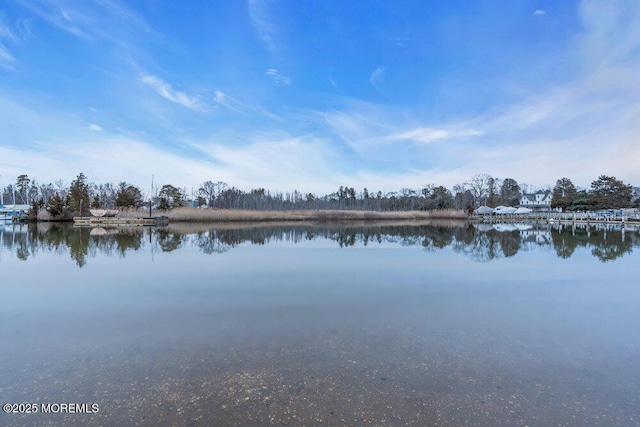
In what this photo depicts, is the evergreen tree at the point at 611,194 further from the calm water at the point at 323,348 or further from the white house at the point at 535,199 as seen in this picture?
the calm water at the point at 323,348

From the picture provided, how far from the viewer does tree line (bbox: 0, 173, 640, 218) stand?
3650 cm

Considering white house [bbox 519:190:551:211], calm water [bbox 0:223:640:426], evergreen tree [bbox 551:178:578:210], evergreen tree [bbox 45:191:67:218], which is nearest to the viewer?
calm water [bbox 0:223:640:426]

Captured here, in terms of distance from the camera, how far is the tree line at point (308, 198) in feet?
120

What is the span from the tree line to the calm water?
97.3ft

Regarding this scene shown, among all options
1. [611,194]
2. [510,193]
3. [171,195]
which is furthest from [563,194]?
[171,195]

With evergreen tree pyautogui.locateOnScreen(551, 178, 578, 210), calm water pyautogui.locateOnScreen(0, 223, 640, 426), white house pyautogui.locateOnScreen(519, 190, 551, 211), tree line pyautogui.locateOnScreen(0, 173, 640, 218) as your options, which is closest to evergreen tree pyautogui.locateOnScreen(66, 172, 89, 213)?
tree line pyautogui.locateOnScreen(0, 173, 640, 218)

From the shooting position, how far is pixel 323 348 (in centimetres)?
338

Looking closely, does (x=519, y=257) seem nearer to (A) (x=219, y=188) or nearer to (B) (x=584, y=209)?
(B) (x=584, y=209)

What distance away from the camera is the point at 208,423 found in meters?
2.24

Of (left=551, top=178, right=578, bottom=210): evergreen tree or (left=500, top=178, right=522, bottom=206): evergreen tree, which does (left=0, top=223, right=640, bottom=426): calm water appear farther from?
(left=500, top=178, right=522, bottom=206): evergreen tree

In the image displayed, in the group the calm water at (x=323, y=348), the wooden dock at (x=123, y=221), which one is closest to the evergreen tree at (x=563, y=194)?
the wooden dock at (x=123, y=221)

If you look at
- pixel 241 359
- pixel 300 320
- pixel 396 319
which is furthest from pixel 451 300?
pixel 241 359

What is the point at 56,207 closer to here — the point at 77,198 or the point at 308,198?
the point at 77,198

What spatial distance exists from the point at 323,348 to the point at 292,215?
105 feet
